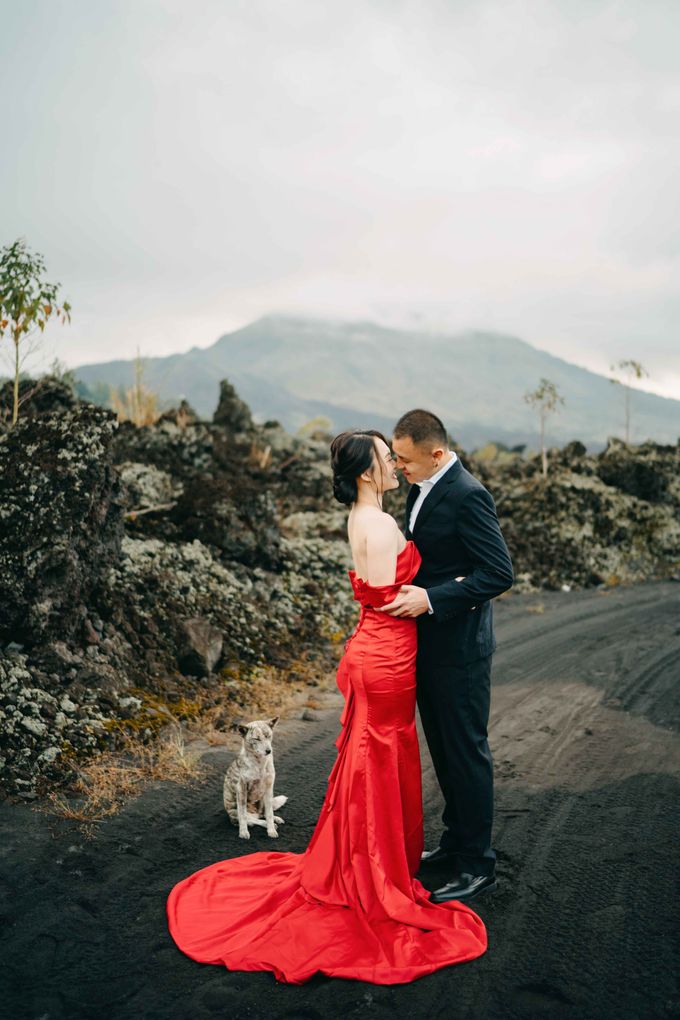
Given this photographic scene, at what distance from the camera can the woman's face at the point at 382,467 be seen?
344 cm

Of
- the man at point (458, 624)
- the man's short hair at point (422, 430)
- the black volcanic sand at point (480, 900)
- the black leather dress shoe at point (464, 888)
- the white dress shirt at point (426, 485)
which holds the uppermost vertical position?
the man's short hair at point (422, 430)

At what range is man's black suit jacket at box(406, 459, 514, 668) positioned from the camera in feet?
11.2

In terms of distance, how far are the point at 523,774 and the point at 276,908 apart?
2350 millimetres

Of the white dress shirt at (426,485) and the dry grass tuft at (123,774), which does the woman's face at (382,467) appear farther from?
the dry grass tuft at (123,774)

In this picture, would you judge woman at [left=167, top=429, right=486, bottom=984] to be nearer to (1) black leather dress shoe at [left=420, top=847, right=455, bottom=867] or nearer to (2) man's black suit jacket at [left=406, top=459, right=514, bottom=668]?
(2) man's black suit jacket at [left=406, top=459, right=514, bottom=668]

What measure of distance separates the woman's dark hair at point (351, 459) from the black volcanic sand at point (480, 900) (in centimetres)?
207

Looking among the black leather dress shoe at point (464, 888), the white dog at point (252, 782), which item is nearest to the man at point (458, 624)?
the black leather dress shoe at point (464, 888)

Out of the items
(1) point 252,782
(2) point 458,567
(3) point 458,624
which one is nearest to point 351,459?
(2) point 458,567

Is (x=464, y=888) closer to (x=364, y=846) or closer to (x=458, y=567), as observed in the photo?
(x=364, y=846)

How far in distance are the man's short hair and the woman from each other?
12cm

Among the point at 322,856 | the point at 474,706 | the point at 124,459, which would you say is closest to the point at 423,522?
the point at 474,706

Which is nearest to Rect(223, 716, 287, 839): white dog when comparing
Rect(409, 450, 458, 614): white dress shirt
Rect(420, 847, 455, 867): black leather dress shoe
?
Rect(420, 847, 455, 867): black leather dress shoe

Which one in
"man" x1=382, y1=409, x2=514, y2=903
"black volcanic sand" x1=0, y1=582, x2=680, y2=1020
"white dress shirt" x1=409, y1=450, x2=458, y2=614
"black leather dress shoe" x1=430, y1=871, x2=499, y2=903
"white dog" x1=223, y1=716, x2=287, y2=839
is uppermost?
"white dress shirt" x1=409, y1=450, x2=458, y2=614

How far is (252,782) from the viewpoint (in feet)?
14.0
